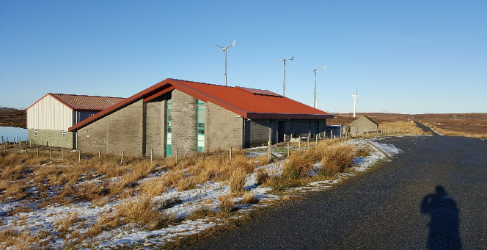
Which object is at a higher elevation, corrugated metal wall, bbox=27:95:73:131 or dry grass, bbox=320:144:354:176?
corrugated metal wall, bbox=27:95:73:131

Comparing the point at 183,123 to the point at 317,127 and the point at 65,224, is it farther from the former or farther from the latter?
the point at 65,224

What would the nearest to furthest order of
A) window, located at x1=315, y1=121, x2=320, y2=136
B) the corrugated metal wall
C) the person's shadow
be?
the person's shadow < window, located at x1=315, y1=121, x2=320, y2=136 < the corrugated metal wall

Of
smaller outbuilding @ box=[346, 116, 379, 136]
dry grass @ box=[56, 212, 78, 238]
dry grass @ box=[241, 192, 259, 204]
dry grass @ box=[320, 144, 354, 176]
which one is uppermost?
smaller outbuilding @ box=[346, 116, 379, 136]

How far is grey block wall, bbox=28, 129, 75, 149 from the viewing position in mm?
33188

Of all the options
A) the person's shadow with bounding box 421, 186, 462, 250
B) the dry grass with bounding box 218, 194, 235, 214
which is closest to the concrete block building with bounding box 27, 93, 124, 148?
the dry grass with bounding box 218, 194, 235, 214

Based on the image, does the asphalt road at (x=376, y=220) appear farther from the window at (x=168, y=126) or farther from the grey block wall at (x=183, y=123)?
the window at (x=168, y=126)

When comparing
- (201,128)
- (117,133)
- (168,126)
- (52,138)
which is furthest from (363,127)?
(52,138)

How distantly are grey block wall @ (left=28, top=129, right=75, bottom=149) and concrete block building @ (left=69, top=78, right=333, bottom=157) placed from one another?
4.70 meters

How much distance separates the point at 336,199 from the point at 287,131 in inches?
720

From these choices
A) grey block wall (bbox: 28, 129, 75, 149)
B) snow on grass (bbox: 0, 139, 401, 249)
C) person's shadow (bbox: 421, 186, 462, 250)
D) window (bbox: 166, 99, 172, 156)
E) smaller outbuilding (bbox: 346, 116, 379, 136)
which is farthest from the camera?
smaller outbuilding (bbox: 346, 116, 379, 136)

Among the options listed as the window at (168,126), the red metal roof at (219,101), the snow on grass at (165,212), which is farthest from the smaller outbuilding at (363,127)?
the snow on grass at (165,212)

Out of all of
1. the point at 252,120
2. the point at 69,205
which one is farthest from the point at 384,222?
the point at 252,120

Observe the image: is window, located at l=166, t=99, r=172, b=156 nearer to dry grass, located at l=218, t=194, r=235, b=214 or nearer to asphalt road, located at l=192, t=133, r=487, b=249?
asphalt road, located at l=192, t=133, r=487, b=249

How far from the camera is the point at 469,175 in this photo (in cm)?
1298
